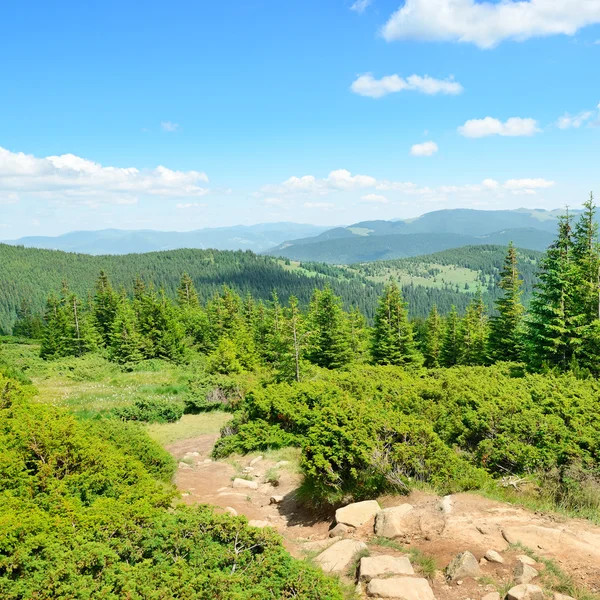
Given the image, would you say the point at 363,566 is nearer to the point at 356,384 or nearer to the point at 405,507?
the point at 405,507

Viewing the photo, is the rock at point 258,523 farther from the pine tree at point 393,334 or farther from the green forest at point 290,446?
the pine tree at point 393,334

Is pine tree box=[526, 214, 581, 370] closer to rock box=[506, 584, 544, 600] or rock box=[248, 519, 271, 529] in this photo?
rock box=[248, 519, 271, 529]

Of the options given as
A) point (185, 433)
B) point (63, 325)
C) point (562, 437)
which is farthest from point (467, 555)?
point (63, 325)

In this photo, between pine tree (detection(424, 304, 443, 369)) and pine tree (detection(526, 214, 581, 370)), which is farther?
pine tree (detection(424, 304, 443, 369))

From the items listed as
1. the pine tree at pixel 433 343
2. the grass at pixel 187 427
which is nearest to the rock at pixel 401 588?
the grass at pixel 187 427

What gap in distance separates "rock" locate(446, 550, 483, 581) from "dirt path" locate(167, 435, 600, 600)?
0.12m

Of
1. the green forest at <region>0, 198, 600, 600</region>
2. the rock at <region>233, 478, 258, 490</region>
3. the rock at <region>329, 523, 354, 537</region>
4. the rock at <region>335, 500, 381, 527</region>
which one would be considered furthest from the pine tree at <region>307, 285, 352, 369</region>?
the rock at <region>329, 523, 354, 537</region>

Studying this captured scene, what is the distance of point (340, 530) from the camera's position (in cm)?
865

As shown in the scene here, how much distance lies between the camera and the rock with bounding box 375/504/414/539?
7953 millimetres

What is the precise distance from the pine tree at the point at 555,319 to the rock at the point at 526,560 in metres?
17.0

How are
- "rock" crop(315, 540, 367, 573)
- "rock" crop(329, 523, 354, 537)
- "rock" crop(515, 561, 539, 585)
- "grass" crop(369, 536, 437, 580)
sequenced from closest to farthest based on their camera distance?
1. "rock" crop(515, 561, 539, 585)
2. "grass" crop(369, 536, 437, 580)
3. "rock" crop(315, 540, 367, 573)
4. "rock" crop(329, 523, 354, 537)

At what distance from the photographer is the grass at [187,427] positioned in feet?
67.6

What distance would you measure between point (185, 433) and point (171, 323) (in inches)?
1078

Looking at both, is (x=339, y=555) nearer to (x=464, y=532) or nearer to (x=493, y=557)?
(x=464, y=532)
